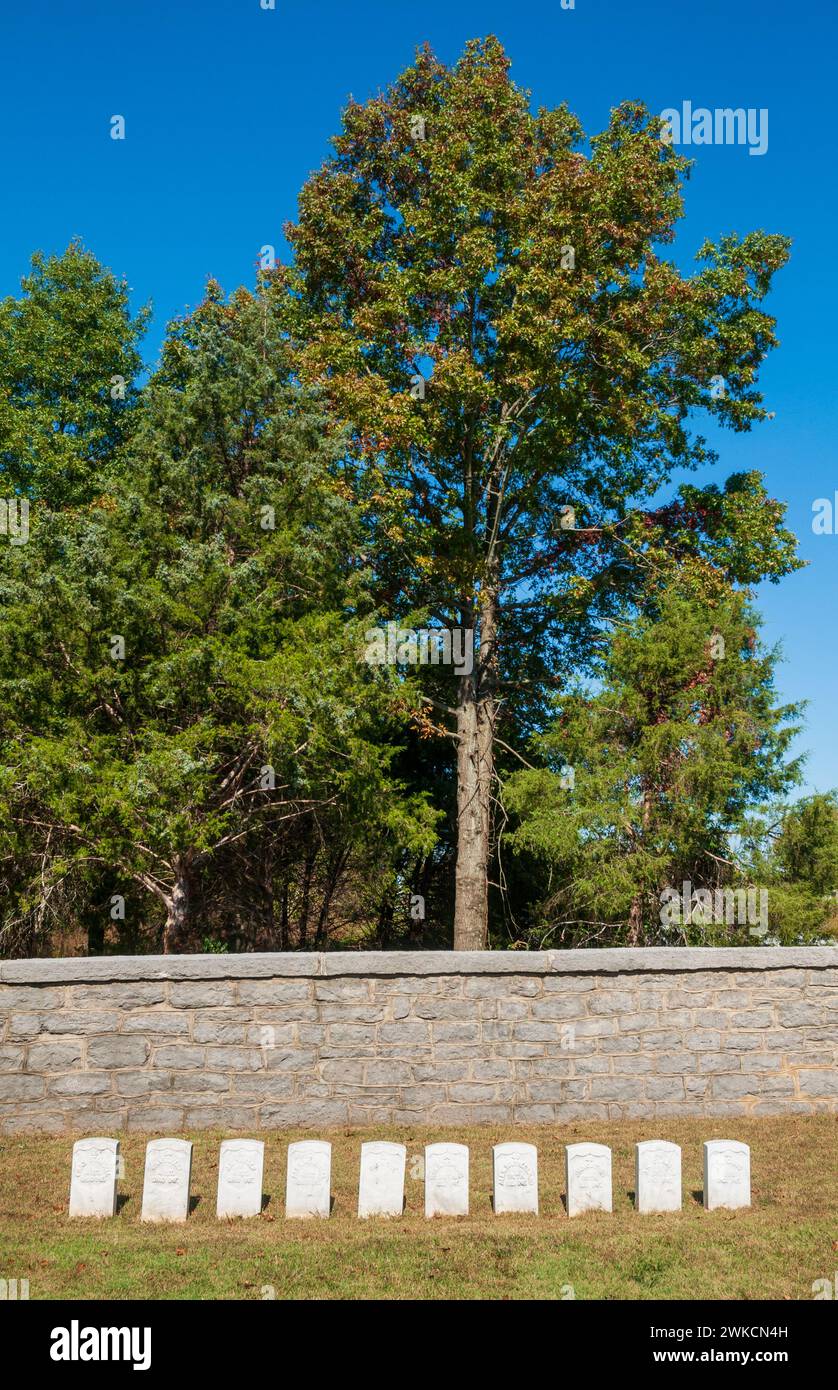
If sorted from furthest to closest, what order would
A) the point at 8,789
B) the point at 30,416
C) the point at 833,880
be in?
the point at 30,416, the point at 833,880, the point at 8,789

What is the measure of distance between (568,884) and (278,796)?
3857mm

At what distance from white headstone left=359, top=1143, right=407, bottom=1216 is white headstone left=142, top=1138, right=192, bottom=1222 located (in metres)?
1.03

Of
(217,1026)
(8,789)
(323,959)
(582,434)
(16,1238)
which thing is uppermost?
(582,434)

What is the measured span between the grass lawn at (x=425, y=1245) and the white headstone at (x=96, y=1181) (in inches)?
3.9

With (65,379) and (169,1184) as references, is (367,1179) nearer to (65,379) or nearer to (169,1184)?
(169,1184)

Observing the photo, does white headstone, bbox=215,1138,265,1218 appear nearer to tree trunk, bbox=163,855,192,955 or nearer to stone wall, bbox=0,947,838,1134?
stone wall, bbox=0,947,838,1134

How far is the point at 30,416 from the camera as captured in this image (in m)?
18.1

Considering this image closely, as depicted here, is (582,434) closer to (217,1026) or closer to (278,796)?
(278,796)

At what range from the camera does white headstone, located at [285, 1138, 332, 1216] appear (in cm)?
600

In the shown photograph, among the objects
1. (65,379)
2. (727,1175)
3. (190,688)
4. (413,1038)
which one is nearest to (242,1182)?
(413,1038)

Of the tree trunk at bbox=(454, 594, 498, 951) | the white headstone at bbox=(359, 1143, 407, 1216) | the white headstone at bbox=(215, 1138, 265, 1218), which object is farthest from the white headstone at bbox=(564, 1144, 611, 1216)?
the tree trunk at bbox=(454, 594, 498, 951)

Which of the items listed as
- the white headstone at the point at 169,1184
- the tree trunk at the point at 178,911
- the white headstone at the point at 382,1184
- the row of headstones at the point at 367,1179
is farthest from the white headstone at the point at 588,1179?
the tree trunk at the point at 178,911

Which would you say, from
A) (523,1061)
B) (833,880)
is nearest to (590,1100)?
(523,1061)

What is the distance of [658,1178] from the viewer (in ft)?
20.1
